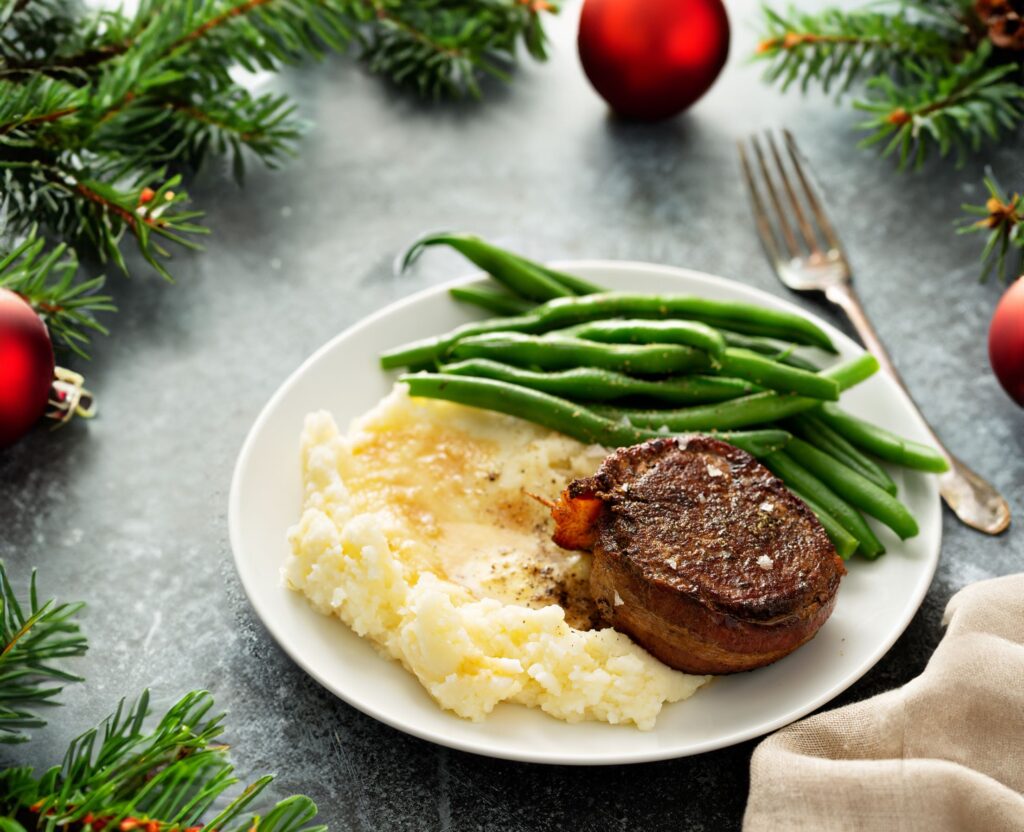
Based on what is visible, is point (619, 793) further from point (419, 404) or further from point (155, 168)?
point (155, 168)

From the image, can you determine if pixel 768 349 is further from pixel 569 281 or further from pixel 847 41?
pixel 847 41

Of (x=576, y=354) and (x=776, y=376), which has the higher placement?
(x=576, y=354)

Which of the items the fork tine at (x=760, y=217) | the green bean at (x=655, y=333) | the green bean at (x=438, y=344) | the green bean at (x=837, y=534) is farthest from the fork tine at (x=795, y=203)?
the green bean at (x=837, y=534)

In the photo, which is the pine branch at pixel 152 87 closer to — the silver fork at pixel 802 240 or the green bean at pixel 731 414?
the silver fork at pixel 802 240

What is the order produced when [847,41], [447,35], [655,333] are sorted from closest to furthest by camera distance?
[655,333]
[847,41]
[447,35]

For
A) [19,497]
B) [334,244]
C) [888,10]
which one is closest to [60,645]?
[19,497]

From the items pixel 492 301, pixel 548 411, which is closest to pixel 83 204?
pixel 492 301

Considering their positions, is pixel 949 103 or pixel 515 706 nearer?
pixel 515 706

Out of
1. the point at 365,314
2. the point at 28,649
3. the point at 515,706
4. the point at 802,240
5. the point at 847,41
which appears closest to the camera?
the point at 28,649
